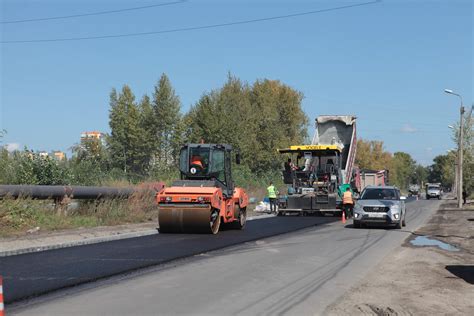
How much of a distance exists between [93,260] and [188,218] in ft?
19.8

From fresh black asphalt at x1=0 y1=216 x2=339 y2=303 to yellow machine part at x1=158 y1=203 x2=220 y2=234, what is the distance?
1.03 feet

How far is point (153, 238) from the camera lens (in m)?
17.5

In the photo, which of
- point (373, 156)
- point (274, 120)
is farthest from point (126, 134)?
point (373, 156)

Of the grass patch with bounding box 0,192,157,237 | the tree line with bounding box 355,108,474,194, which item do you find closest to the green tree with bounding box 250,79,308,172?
the tree line with bounding box 355,108,474,194

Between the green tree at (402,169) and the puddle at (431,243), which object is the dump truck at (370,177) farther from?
the green tree at (402,169)

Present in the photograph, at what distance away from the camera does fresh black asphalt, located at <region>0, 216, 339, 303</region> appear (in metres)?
9.54

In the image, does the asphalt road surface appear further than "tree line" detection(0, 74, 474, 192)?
No

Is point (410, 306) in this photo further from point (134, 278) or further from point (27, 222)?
point (27, 222)

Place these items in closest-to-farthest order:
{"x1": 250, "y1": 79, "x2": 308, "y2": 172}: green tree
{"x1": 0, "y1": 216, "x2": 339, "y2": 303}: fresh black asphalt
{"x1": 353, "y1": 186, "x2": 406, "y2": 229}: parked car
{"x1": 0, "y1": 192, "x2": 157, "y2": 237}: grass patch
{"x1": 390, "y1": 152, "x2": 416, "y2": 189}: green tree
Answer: {"x1": 0, "y1": 216, "x2": 339, "y2": 303}: fresh black asphalt
{"x1": 0, "y1": 192, "x2": 157, "y2": 237}: grass patch
{"x1": 353, "y1": 186, "x2": 406, "y2": 229}: parked car
{"x1": 250, "y1": 79, "x2": 308, "y2": 172}: green tree
{"x1": 390, "y1": 152, "x2": 416, "y2": 189}: green tree

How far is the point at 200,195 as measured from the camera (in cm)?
1798

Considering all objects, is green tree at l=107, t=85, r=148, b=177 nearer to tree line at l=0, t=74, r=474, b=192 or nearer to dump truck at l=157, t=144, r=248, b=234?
tree line at l=0, t=74, r=474, b=192

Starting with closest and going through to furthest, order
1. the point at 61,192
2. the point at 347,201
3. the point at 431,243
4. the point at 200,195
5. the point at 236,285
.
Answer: the point at 236,285
the point at 431,243
the point at 200,195
the point at 61,192
the point at 347,201

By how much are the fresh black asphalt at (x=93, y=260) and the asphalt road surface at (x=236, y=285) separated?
1.67 feet

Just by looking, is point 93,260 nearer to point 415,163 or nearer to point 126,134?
point 126,134
